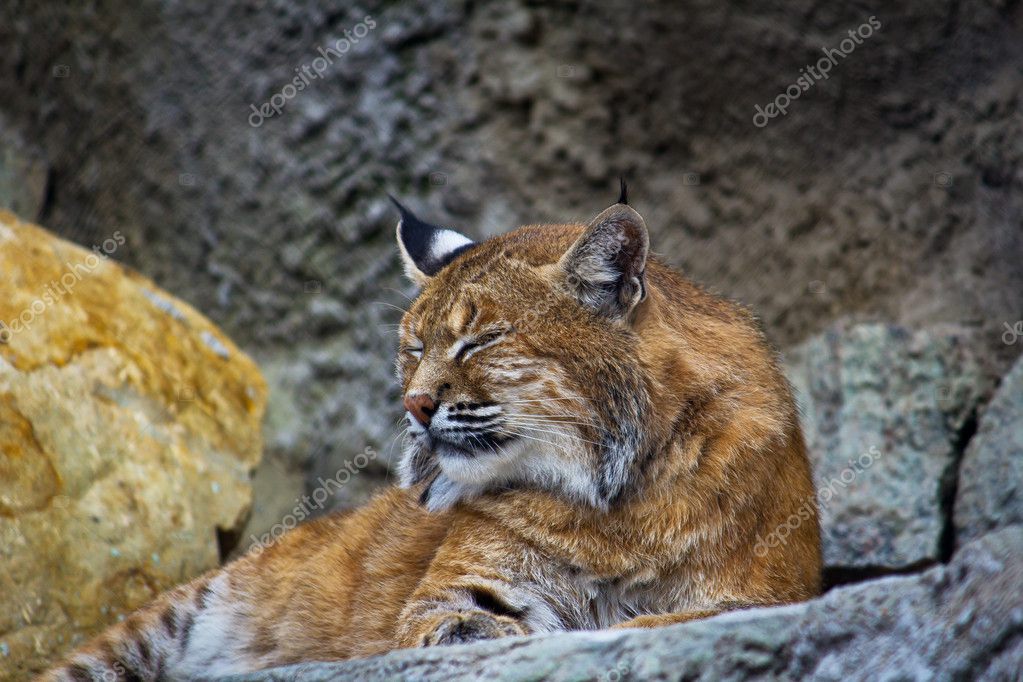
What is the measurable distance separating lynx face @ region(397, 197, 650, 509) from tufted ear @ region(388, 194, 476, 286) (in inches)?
20.1

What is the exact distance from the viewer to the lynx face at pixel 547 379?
13.9 ft

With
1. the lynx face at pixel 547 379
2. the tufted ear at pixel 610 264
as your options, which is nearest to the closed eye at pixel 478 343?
the lynx face at pixel 547 379

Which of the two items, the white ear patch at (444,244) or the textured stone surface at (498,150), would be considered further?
the textured stone surface at (498,150)

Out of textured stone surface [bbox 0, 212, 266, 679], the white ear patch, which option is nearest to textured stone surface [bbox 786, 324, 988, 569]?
the white ear patch

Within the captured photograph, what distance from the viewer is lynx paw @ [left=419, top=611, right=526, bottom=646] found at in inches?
158

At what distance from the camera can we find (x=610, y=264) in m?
4.30

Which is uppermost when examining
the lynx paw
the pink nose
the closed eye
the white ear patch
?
the closed eye

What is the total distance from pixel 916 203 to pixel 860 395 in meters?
1.14

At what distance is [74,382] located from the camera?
5523 mm

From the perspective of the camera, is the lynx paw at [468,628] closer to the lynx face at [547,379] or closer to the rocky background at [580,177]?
the lynx face at [547,379]

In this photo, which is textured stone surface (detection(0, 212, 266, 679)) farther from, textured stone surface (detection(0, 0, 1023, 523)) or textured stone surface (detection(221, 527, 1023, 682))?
textured stone surface (detection(221, 527, 1023, 682))

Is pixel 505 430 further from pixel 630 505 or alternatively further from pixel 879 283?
pixel 879 283

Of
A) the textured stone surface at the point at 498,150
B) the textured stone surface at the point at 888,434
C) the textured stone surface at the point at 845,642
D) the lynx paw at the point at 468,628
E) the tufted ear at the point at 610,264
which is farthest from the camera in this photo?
the textured stone surface at the point at 498,150

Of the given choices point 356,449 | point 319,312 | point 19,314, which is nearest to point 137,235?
point 319,312
